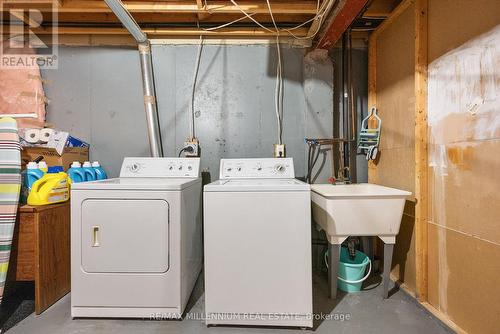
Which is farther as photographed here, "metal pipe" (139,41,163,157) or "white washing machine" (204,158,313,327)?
"metal pipe" (139,41,163,157)

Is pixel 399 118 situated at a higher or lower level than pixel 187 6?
lower

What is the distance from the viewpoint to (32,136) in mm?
1927

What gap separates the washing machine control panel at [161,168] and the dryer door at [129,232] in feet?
1.77

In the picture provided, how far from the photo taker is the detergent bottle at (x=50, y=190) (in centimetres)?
162

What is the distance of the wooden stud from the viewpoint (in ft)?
5.46

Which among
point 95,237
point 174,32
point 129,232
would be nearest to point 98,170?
point 95,237

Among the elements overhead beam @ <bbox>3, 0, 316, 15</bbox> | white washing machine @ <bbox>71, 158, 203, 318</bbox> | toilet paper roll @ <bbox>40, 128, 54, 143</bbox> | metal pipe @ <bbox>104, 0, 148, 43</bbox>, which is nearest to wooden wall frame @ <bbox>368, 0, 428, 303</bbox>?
overhead beam @ <bbox>3, 0, 316, 15</bbox>

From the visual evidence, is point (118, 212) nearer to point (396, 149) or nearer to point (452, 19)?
point (396, 149)

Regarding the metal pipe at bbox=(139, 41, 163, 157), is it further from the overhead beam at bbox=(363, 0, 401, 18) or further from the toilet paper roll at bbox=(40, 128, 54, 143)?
the overhead beam at bbox=(363, 0, 401, 18)

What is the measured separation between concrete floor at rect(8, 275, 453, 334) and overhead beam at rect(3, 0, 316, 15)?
7.58ft

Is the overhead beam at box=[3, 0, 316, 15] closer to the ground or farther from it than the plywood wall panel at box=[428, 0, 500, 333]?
farther from it

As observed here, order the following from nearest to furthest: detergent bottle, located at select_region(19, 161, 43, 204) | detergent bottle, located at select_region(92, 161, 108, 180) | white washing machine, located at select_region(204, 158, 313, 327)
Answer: white washing machine, located at select_region(204, 158, 313, 327) → detergent bottle, located at select_region(19, 161, 43, 204) → detergent bottle, located at select_region(92, 161, 108, 180)

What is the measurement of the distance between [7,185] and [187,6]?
6.06 feet

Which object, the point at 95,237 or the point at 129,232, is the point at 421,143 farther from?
the point at 95,237
